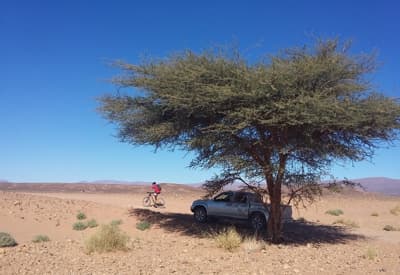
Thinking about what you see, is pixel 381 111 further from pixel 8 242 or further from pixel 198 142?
pixel 8 242

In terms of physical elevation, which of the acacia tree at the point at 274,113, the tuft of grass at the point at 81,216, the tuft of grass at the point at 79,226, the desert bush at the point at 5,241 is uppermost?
the acacia tree at the point at 274,113

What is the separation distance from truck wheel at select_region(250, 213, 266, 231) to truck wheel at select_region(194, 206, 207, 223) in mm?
2918

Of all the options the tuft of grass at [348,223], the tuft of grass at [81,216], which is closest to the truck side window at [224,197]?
the tuft of grass at [81,216]

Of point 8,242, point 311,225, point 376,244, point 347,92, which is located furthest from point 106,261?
point 311,225

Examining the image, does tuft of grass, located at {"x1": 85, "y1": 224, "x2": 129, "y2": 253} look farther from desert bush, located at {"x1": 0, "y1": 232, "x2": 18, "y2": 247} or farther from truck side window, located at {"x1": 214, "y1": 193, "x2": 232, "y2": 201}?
truck side window, located at {"x1": 214, "y1": 193, "x2": 232, "y2": 201}

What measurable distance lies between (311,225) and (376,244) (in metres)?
7.33

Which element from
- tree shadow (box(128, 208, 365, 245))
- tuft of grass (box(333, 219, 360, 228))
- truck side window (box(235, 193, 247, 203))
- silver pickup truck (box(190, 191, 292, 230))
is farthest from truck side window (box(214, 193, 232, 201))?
tuft of grass (box(333, 219, 360, 228))

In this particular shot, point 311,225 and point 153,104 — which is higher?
point 153,104

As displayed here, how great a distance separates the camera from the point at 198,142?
1806 cm

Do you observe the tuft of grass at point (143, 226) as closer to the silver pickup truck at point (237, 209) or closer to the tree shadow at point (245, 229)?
the tree shadow at point (245, 229)

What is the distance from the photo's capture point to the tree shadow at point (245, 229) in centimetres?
2003

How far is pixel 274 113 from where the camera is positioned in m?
16.2

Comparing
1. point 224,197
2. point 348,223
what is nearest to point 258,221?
point 224,197

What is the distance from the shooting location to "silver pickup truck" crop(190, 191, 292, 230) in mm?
21391
